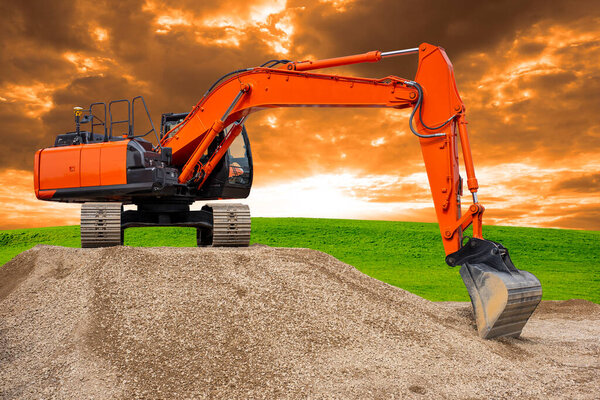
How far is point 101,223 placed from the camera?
31.7 feet

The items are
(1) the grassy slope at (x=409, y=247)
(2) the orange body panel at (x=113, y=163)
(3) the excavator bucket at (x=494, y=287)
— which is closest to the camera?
(3) the excavator bucket at (x=494, y=287)

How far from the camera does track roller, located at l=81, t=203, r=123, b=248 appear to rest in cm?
959

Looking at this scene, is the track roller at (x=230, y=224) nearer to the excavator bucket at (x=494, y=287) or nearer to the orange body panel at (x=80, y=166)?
the orange body panel at (x=80, y=166)

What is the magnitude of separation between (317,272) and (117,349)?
329 centimetres

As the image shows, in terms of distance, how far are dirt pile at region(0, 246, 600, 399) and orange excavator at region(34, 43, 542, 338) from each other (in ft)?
3.24

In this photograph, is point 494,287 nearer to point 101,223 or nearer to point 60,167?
point 101,223

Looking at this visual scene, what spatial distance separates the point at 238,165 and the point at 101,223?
307cm

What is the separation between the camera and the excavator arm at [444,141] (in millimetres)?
6535

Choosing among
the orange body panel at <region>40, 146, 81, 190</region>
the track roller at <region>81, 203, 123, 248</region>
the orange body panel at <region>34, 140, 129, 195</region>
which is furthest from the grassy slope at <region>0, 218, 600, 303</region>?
the orange body panel at <region>40, 146, 81, 190</region>

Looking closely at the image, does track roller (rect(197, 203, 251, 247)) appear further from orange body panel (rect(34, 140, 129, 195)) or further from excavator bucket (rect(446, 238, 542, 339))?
excavator bucket (rect(446, 238, 542, 339))

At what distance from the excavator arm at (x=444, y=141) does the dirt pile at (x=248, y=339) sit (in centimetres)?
66

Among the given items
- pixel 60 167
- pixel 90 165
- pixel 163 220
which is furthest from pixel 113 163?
pixel 163 220

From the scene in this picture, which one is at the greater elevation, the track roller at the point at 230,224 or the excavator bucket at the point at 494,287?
the track roller at the point at 230,224

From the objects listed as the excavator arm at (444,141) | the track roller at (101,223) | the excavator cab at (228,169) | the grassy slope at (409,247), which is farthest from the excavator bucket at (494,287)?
the track roller at (101,223)
